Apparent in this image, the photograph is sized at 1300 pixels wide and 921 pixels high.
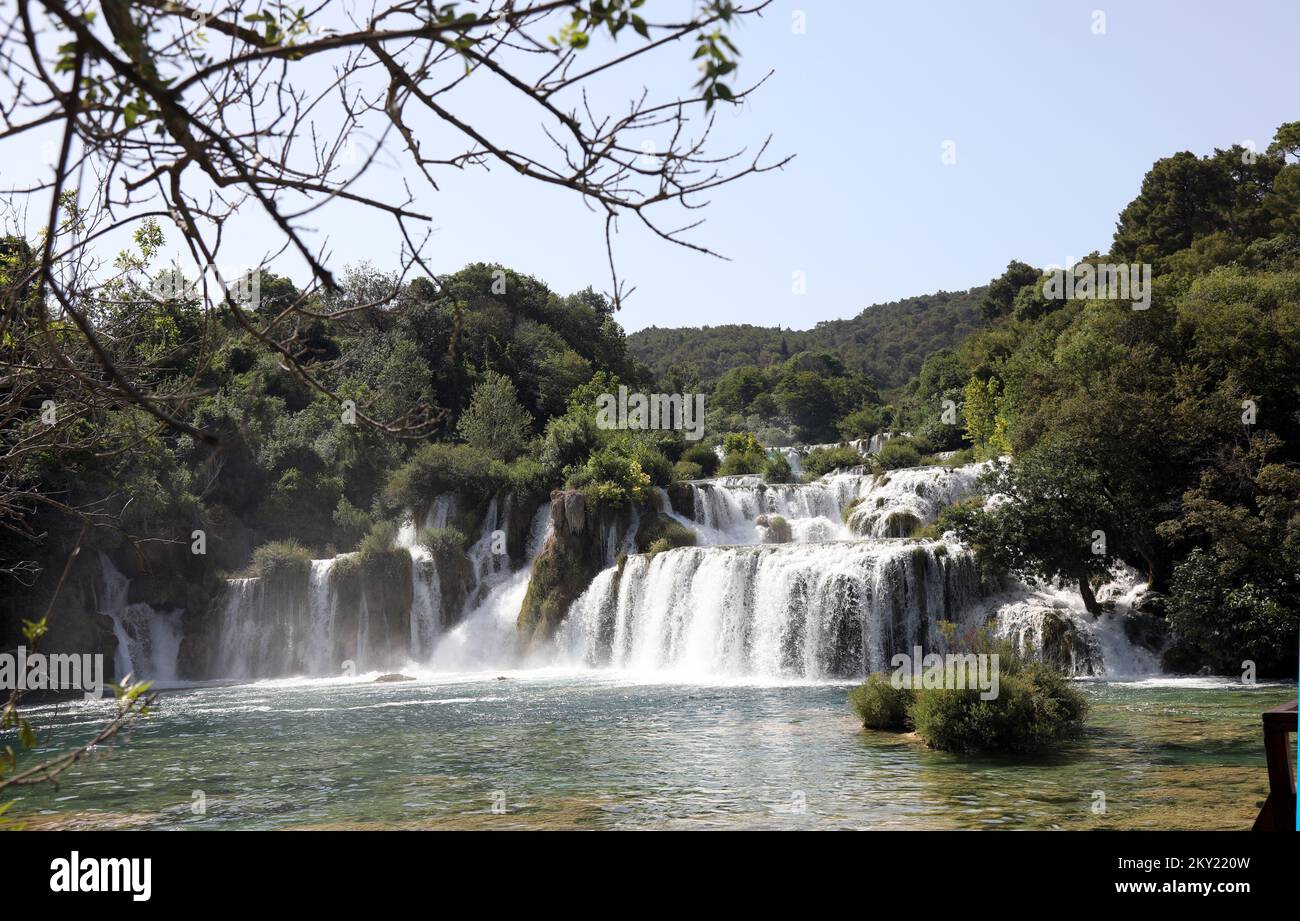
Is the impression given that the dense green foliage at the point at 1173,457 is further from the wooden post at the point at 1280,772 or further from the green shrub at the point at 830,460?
the wooden post at the point at 1280,772

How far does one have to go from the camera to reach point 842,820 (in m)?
8.51

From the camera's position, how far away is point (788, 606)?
72.8 ft

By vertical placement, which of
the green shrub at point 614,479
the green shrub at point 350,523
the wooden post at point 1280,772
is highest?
the green shrub at point 614,479

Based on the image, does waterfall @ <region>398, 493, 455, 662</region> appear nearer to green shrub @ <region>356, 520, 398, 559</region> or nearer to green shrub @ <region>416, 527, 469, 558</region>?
green shrub @ <region>416, 527, 469, 558</region>

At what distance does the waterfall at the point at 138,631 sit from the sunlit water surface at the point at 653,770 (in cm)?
990

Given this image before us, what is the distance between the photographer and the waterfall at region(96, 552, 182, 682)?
27734mm

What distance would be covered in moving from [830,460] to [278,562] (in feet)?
62.6

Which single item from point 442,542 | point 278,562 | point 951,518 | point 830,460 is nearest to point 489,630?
point 442,542

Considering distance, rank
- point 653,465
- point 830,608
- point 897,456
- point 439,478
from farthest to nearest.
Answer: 1. point 897,456
2. point 439,478
3. point 653,465
4. point 830,608

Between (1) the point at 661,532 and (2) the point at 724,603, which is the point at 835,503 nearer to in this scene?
(1) the point at 661,532

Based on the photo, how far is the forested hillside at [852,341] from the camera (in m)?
81.1

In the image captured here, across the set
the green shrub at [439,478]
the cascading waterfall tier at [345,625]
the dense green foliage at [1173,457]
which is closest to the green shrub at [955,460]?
the dense green foliage at [1173,457]
